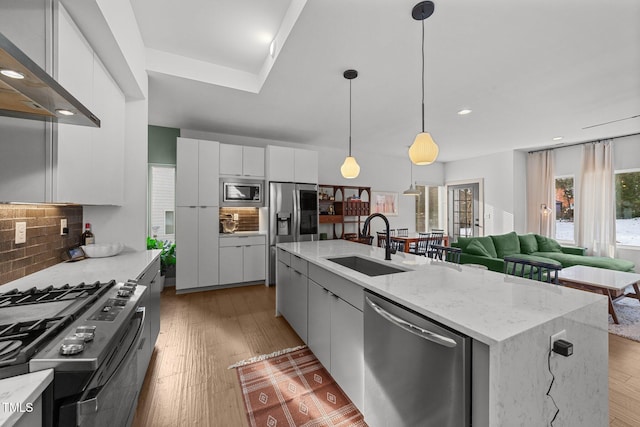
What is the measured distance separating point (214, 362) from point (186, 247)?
2.28 metres

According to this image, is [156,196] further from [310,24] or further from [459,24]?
[459,24]

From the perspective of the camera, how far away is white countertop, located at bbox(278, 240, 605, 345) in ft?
3.10

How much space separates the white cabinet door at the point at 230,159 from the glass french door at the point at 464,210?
5.80 m

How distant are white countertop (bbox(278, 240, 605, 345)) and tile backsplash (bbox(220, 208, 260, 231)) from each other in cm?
334

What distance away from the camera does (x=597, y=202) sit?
501 centimetres

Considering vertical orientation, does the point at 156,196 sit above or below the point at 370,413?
above

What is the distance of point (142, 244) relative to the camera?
2.55 metres

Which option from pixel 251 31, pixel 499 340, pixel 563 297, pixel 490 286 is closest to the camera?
pixel 499 340

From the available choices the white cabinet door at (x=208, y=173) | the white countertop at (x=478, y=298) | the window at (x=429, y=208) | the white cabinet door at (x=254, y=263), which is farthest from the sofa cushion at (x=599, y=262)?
the white cabinet door at (x=208, y=173)

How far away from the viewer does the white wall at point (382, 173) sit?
588 cm

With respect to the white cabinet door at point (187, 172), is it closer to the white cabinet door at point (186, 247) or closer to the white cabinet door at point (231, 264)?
the white cabinet door at point (186, 247)

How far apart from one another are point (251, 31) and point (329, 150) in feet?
12.3

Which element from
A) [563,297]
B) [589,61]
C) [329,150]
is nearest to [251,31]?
[563,297]

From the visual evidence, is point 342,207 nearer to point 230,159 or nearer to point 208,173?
point 230,159
